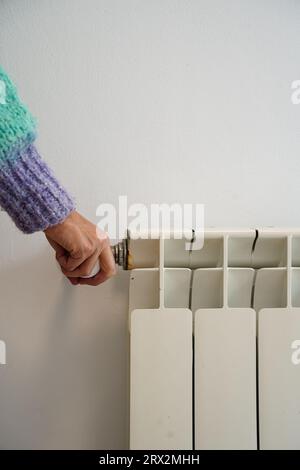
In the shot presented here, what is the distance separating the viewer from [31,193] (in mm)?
458

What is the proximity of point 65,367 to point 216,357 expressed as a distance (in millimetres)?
254

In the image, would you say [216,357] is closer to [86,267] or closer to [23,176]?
[86,267]

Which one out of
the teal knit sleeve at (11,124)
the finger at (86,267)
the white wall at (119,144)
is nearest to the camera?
the teal knit sleeve at (11,124)

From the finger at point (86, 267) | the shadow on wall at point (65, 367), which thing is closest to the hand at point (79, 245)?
the finger at point (86, 267)

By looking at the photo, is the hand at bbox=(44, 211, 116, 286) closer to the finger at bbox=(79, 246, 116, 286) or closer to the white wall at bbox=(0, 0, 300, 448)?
the finger at bbox=(79, 246, 116, 286)

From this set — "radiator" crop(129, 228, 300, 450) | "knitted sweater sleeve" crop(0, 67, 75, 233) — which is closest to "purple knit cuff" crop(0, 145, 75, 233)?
"knitted sweater sleeve" crop(0, 67, 75, 233)

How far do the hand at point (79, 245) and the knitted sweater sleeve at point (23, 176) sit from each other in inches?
0.9

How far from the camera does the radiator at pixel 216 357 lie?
61 cm

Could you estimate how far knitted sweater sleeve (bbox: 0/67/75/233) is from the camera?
435mm

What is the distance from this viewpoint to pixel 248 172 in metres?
0.73

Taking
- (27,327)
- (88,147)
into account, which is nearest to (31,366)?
(27,327)

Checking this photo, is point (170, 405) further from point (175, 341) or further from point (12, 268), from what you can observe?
point (12, 268)

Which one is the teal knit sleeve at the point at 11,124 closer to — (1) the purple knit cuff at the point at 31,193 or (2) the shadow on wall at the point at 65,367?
(1) the purple knit cuff at the point at 31,193

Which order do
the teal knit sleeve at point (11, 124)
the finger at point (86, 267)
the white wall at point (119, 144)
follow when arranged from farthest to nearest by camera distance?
the white wall at point (119, 144)
the finger at point (86, 267)
the teal knit sleeve at point (11, 124)
